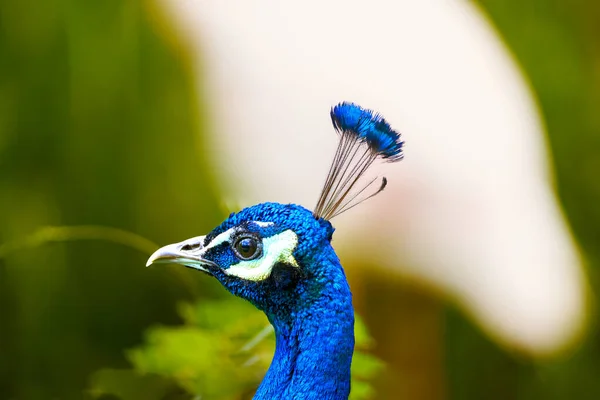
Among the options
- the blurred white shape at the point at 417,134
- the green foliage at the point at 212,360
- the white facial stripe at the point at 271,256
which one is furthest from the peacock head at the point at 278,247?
the blurred white shape at the point at 417,134

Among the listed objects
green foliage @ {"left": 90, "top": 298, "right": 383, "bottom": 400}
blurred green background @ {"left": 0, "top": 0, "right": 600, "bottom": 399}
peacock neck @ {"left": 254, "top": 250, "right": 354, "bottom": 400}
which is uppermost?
blurred green background @ {"left": 0, "top": 0, "right": 600, "bottom": 399}

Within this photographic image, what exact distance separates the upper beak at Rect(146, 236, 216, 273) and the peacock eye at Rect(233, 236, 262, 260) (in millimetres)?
39

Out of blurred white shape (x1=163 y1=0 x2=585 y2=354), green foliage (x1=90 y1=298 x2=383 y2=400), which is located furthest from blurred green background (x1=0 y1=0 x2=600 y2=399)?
green foliage (x1=90 y1=298 x2=383 y2=400)

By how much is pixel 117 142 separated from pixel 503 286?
101 centimetres

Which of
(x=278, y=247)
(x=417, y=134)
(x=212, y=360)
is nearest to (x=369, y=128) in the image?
(x=278, y=247)

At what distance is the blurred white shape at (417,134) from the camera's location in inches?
59.7

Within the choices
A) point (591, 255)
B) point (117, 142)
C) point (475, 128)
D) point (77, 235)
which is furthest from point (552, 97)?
point (77, 235)

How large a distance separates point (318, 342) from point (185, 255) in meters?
0.18

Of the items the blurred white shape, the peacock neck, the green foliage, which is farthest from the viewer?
the blurred white shape

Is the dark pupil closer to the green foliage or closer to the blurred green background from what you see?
the green foliage

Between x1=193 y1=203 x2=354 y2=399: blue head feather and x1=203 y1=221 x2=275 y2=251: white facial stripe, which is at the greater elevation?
x1=203 y1=221 x2=275 y2=251: white facial stripe

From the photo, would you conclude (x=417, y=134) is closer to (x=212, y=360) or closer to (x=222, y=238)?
(x=212, y=360)

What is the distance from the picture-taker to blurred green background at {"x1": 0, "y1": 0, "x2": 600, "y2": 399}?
156 centimetres

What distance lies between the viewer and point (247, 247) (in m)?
0.71
